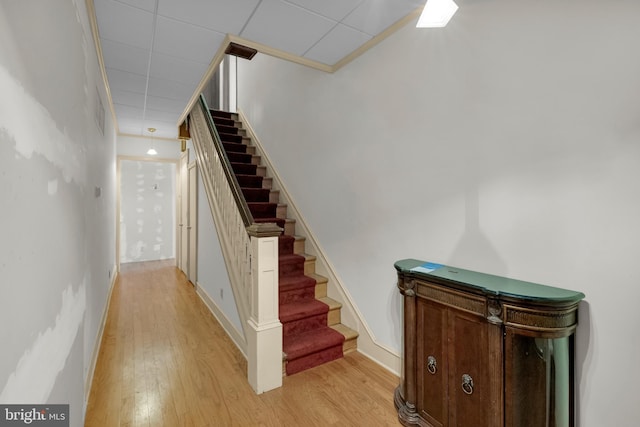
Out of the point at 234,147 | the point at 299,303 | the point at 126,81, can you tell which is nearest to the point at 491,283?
the point at 299,303

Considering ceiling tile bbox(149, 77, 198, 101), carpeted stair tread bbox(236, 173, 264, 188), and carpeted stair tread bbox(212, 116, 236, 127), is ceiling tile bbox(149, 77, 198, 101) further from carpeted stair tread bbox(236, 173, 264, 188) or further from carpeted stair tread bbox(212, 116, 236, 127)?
carpeted stair tread bbox(212, 116, 236, 127)

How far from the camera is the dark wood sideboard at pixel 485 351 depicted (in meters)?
1.37

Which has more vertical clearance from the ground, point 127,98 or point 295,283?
point 127,98

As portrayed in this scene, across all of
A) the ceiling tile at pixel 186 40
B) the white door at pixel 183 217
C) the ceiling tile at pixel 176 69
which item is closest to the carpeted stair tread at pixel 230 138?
the white door at pixel 183 217

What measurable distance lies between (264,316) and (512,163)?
1914mm

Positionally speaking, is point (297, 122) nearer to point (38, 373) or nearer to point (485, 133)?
point (485, 133)

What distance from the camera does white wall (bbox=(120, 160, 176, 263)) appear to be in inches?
289

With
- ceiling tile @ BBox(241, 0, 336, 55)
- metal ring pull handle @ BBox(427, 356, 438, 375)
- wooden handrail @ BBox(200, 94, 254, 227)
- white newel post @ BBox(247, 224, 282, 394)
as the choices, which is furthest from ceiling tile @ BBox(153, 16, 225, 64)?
metal ring pull handle @ BBox(427, 356, 438, 375)

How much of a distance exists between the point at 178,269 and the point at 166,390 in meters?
4.48

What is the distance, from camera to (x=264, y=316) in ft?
7.23

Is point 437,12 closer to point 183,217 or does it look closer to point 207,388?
point 207,388

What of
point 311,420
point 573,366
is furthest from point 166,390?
point 573,366

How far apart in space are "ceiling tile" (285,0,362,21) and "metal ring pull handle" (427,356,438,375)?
2.32 m

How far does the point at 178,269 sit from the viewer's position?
6.24m
